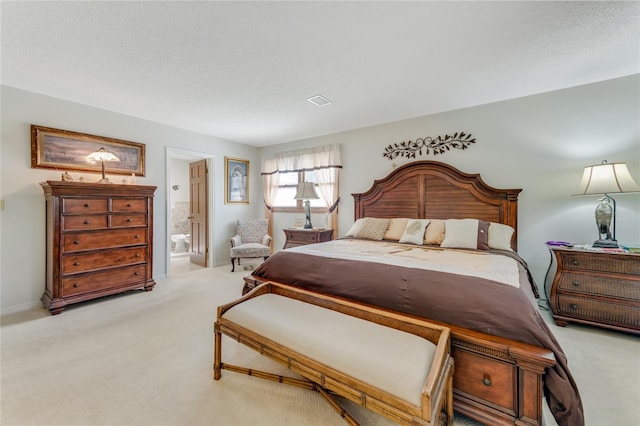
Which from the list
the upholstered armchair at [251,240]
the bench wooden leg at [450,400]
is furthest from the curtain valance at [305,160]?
the bench wooden leg at [450,400]

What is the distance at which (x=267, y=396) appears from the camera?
5.15 ft

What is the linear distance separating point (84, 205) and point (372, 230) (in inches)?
137

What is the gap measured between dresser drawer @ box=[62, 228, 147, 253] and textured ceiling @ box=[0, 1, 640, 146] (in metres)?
1.64

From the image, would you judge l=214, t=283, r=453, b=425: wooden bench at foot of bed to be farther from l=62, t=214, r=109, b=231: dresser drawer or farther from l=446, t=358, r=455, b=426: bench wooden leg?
l=62, t=214, r=109, b=231: dresser drawer

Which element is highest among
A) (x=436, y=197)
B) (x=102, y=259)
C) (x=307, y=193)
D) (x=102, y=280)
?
(x=307, y=193)

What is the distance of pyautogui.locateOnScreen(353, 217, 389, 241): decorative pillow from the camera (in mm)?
3346

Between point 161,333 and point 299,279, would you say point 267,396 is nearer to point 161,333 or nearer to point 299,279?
point 299,279

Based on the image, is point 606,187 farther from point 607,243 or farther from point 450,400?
point 450,400

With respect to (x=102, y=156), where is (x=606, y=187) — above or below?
below

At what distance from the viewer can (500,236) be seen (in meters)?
2.72

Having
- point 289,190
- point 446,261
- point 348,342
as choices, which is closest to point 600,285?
point 446,261

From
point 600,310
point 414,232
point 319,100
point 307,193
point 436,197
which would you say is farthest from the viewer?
point 307,193

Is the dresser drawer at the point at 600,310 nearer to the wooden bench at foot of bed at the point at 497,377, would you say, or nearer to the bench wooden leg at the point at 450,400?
the wooden bench at foot of bed at the point at 497,377

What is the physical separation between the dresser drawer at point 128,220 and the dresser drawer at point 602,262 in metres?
4.89
